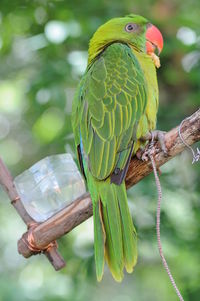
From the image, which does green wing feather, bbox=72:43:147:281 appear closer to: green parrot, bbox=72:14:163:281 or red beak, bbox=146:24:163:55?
green parrot, bbox=72:14:163:281

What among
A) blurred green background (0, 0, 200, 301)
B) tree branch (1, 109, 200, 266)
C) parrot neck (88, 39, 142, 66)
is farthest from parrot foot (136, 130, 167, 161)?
blurred green background (0, 0, 200, 301)

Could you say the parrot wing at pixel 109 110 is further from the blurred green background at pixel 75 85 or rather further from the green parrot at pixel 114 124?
the blurred green background at pixel 75 85

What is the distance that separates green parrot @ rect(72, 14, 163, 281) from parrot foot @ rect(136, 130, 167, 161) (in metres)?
0.04

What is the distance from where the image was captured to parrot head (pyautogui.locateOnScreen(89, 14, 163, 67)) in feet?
7.81

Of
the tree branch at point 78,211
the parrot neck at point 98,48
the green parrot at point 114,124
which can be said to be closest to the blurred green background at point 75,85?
the parrot neck at point 98,48

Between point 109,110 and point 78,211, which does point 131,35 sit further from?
→ point 78,211

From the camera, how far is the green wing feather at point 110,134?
6.21ft

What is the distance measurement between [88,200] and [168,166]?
1.21m

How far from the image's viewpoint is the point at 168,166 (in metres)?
3.15

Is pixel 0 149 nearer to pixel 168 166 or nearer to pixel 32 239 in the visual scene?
pixel 168 166

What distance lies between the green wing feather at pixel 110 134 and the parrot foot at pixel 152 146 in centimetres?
5

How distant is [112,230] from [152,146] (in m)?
0.31

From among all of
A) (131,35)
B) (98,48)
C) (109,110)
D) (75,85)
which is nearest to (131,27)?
(131,35)

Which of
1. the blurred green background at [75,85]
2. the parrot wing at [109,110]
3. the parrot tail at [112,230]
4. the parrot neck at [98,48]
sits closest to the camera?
the parrot tail at [112,230]
